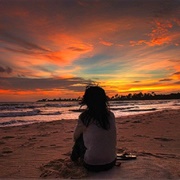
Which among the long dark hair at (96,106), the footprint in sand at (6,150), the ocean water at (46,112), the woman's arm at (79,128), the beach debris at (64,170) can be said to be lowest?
the beach debris at (64,170)

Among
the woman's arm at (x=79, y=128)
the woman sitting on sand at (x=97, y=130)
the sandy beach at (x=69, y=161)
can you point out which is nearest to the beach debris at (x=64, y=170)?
the sandy beach at (x=69, y=161)

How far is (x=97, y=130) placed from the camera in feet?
11.8

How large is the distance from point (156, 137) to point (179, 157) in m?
2.32

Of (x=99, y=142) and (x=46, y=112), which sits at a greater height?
(x=99, y=142)

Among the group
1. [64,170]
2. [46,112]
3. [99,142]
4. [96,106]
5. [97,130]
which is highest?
[96,106]

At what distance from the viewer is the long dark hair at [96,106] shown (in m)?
3.54

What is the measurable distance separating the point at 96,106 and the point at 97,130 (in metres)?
0.37

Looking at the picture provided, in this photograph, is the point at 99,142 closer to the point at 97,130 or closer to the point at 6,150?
the point at 97,130

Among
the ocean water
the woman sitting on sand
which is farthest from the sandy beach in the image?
the ocean water

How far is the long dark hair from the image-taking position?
3.54 meters

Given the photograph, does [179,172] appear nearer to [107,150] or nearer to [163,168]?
[163,168]

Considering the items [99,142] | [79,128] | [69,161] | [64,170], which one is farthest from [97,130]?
[69,161]

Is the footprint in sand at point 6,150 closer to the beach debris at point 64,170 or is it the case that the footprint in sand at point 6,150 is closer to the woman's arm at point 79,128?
the beach debris at point 64,170

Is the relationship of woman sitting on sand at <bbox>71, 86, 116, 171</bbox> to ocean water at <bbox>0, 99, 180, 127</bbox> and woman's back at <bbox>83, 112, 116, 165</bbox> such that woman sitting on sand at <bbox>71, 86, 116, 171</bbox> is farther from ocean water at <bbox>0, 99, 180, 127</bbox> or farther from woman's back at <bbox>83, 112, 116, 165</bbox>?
ocean water at <bbox>0, 99, 180, 127</bbox>
